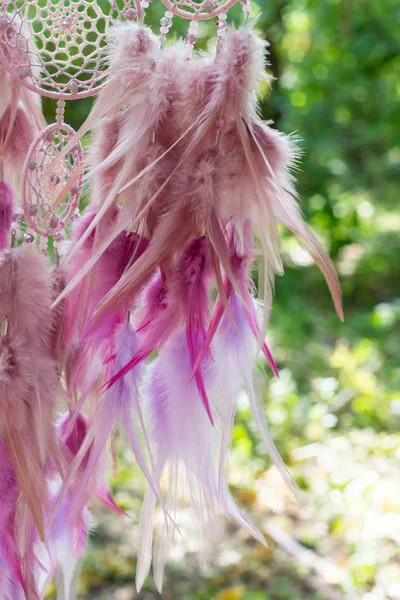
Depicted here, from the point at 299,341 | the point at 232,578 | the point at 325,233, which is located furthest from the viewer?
the point at 325,233

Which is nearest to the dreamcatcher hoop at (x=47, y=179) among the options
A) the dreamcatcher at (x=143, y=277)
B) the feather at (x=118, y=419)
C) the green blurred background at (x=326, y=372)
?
the dreamcatcher at (x=143, y=277)

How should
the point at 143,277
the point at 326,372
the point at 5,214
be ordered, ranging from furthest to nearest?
the point at 326,372
the point at 5,214
the point at 143,277

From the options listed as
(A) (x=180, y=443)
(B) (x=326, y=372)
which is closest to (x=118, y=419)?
(A) (x=180, y=443)

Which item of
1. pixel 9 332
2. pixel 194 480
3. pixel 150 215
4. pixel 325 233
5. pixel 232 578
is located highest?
pixel 150 215

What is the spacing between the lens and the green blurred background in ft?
5.68

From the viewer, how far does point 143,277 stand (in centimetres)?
71

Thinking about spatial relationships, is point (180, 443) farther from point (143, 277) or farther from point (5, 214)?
point (5, 214)

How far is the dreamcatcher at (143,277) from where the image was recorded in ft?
2.30

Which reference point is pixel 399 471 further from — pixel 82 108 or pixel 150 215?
pixel 150 215

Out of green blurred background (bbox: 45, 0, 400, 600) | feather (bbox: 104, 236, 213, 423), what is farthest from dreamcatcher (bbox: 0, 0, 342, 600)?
green blurred background (bbox: 45, 0, 400, 600)

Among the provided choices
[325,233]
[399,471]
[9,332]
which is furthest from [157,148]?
[325,233]

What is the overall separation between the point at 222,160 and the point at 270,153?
0.05 metres

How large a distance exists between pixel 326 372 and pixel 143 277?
194cm

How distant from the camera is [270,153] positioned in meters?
0.71
